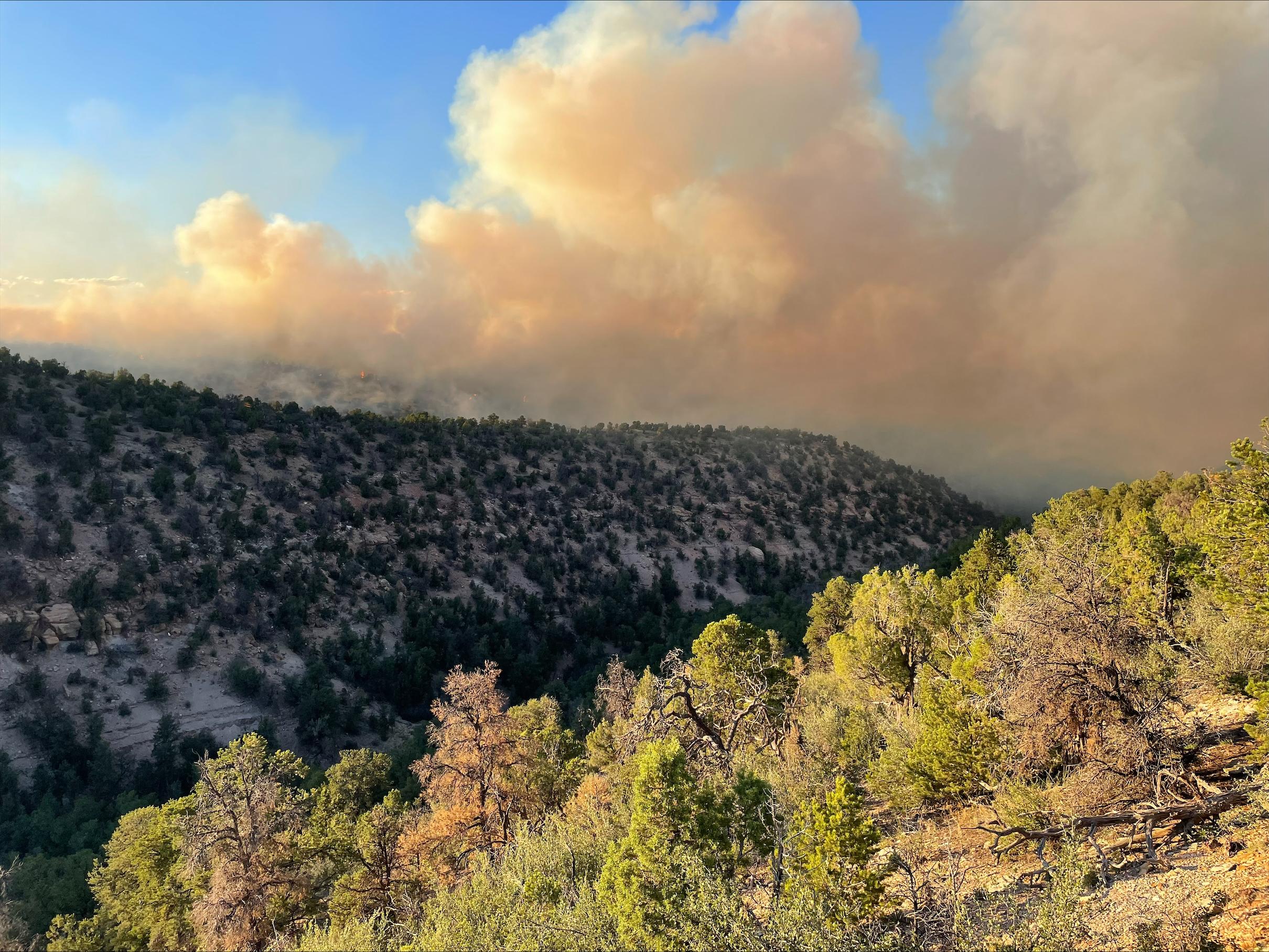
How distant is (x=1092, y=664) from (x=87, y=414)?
99593 millimetres

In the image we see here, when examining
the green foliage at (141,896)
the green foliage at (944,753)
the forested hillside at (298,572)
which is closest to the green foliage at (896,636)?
the green foliage at (944,753)

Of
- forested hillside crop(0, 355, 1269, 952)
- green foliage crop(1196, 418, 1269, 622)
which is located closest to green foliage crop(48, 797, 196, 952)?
forested hillside crop(0, 355, 1269, 952)

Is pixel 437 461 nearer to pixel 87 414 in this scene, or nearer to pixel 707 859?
pixel 87 414

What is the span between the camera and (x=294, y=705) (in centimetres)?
6531

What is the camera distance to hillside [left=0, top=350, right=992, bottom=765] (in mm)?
63375

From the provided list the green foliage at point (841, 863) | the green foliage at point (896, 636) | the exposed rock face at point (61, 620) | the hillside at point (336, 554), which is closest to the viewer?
the green foliage at point (841, 863)

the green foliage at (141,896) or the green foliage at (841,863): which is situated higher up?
the green foliage at (841,863)

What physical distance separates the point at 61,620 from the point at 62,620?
4 centimetres

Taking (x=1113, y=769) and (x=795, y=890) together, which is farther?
(x=1113, y=769)

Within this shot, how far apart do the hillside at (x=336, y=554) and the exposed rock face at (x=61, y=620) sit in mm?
171

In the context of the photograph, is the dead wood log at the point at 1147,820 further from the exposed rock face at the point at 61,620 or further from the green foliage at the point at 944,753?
the exposed rock face at the point at 61,620

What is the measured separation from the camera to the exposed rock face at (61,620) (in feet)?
200

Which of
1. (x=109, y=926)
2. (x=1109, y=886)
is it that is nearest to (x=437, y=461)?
(x=109, y=926)

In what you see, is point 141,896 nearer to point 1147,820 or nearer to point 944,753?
point 944,753
